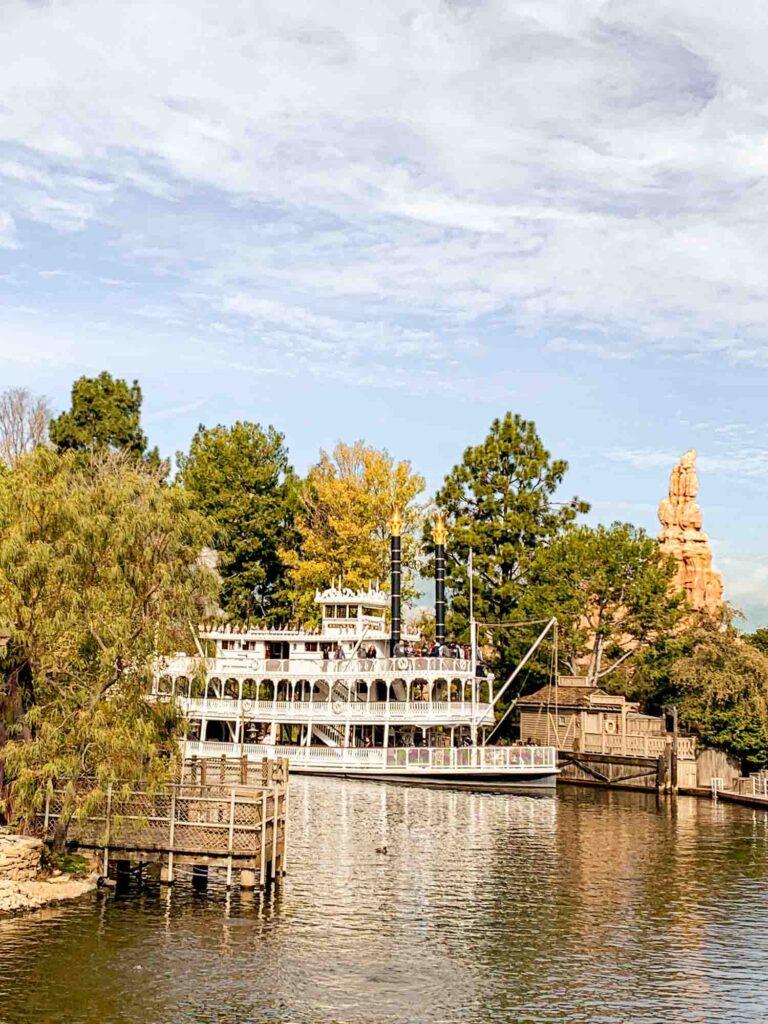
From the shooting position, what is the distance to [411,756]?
56.3m

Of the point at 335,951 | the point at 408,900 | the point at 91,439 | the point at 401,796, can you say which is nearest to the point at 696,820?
the point at 401,796

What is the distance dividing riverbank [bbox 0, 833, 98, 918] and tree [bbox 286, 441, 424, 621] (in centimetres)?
4798

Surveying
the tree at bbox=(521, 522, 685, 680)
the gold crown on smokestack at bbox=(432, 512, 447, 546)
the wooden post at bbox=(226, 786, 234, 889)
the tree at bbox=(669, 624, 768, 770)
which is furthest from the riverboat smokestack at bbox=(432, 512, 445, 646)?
the wooden post at bbox=(226, 786, 234, 889)

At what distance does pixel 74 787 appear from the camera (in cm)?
2709

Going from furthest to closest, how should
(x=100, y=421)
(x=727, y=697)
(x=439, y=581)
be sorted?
(x=100, y=421) < (x=439, y=581) < (x=727, y=697)

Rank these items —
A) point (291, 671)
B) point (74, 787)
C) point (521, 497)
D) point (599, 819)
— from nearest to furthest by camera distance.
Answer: point (74, 787), point (599, 819), point (291, 671), point (521, 497)

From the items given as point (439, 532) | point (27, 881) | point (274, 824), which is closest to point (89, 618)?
point (27, 881)

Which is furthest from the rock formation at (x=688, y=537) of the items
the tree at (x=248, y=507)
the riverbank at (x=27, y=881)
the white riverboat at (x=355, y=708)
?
the riverbank at (x=27, y=881)

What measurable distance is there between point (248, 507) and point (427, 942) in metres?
58.5

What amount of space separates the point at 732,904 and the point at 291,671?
112 ft

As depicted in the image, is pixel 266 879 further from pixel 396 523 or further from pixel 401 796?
pixel 396 523

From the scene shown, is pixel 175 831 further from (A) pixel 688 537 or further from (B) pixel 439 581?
(A) pixel 688 537

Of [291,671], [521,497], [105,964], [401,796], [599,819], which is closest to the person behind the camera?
→ [105,964]

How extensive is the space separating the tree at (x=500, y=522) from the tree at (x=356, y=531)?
190 inches
